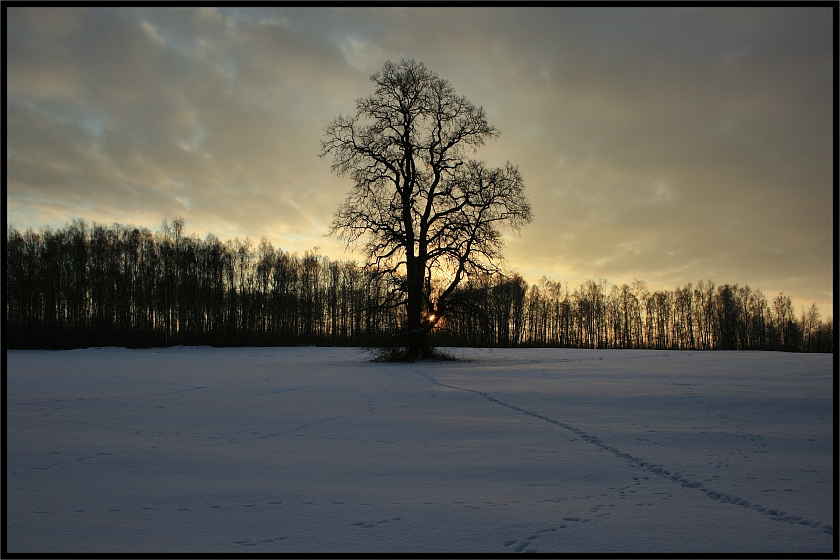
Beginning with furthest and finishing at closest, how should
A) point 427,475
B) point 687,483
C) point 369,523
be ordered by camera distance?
point 427,475 < point 687,483 < point 369,523

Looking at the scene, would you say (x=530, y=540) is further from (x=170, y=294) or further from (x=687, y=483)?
(x=170, y=294)

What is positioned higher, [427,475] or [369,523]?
[369,523]

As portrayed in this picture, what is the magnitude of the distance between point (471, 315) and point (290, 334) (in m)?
38.8

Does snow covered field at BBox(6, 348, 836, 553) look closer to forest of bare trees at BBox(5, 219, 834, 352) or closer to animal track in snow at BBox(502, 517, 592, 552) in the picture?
animal track in snow at BBox(502, 517, 592, 552)

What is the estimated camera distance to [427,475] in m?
5.25

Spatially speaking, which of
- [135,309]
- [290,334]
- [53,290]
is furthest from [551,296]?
[53,290]

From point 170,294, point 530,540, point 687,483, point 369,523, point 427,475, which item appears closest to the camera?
point 530,540

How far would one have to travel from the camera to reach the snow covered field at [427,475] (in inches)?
144

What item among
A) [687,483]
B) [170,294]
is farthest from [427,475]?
[170,294]

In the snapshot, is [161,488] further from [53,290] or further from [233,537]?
[53,290]

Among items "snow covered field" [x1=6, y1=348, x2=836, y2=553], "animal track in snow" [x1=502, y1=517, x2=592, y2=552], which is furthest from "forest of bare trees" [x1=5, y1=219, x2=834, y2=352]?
"animal track in snow" [x1=502, y1=517, x2=592, y2=552]

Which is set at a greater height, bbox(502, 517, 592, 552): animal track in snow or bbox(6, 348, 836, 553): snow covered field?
bbox(502, 517, 592, 552): animal track in snow

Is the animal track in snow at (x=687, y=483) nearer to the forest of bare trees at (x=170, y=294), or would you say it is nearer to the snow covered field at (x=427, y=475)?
the snow covered field at (x=427, y=475)

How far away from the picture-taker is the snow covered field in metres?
3.66
